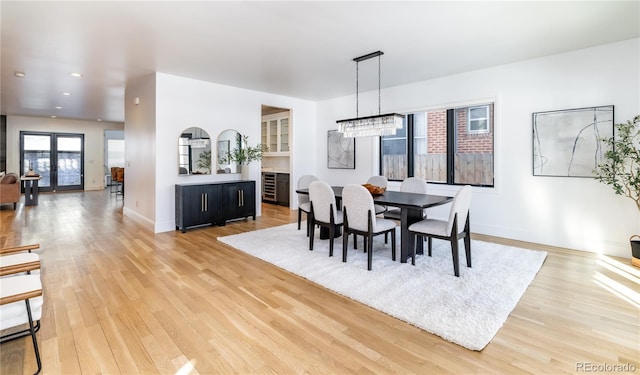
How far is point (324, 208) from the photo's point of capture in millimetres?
3875

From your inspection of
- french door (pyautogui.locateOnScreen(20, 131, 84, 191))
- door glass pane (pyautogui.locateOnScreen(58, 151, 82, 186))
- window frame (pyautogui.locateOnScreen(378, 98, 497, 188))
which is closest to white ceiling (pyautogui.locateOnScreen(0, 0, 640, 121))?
window frame (pyautogui.locateOnScreen(378, 98, 497, 188))

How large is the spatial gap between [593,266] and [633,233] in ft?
2.83

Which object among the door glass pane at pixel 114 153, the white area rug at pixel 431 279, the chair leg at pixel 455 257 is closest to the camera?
the white area rug at pixel 431 279

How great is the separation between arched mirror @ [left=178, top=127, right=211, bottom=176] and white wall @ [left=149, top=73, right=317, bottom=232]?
74 mm

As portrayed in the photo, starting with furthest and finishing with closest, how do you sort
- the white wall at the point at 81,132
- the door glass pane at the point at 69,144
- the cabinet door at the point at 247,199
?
1. the door glass pane at the point at 69,144
2. the white wall at the point at 81,132
3. the cabinet door at the point at 247,199

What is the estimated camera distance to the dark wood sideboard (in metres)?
5.09

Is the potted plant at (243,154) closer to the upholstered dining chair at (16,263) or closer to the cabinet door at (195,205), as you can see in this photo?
the cabinet door at (195,205)

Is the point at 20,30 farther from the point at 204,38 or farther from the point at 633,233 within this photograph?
the point at 633,233

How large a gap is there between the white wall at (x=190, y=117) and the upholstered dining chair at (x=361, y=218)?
126 inches

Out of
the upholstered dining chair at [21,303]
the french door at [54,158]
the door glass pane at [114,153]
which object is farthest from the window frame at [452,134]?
the french door at [54,158]

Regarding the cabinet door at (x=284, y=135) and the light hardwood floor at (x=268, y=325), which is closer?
the light hardwood floor at (x=268, y=325)

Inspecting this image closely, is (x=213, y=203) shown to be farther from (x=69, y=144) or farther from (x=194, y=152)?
(x=69, y=144)

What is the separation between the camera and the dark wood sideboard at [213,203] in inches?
200

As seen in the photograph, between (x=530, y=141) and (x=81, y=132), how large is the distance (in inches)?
519
